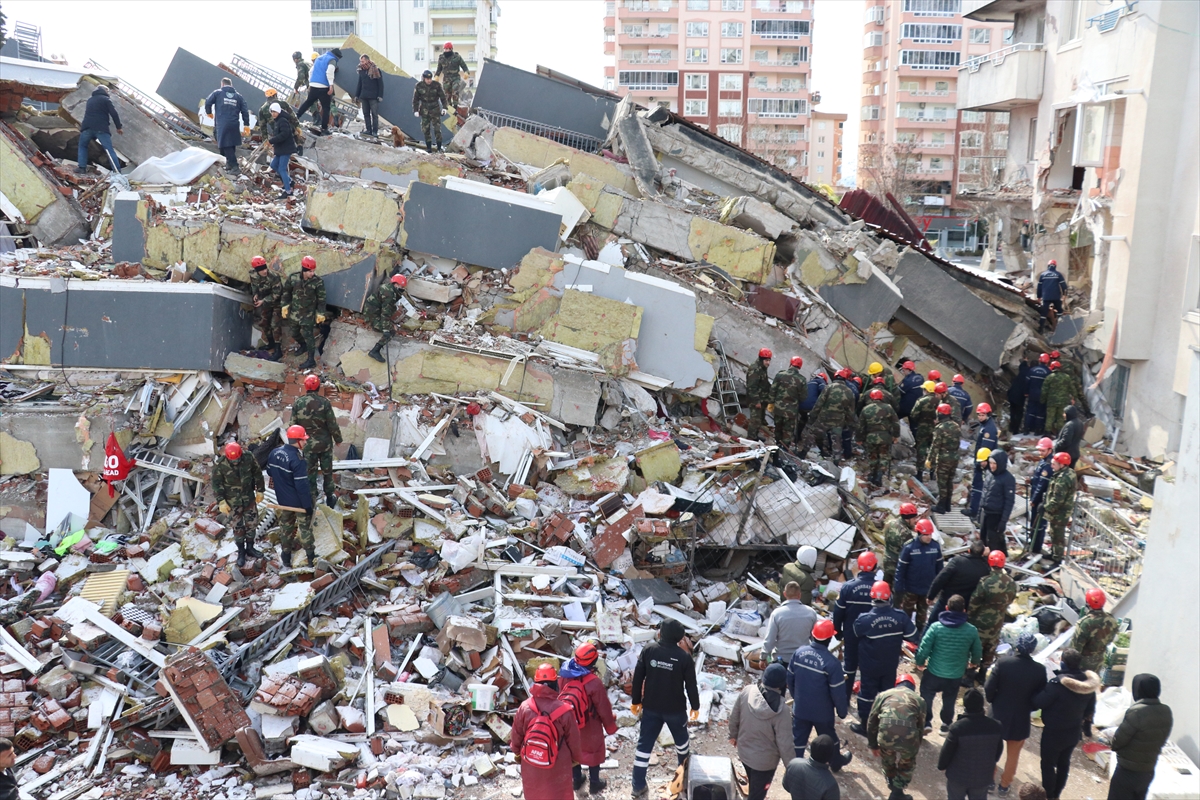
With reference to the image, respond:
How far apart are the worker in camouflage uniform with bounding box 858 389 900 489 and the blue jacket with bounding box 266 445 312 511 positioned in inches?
266

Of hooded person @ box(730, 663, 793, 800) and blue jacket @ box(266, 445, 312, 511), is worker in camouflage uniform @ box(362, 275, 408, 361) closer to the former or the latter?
blue jacket @ box(266, 445, 312, 511)

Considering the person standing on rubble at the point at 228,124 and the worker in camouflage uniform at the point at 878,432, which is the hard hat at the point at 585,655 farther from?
the person standing on rubble at the point at 228,124

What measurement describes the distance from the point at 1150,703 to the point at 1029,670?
0.74 m

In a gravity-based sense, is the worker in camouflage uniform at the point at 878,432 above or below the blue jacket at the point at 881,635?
above

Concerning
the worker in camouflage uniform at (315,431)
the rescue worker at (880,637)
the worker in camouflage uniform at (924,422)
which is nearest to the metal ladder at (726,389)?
the worker in camouflage uniform at (924,422)

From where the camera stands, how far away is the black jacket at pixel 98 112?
46.9 feet

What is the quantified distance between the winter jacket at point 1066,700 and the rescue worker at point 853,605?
1.39m

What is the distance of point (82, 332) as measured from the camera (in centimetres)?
1068

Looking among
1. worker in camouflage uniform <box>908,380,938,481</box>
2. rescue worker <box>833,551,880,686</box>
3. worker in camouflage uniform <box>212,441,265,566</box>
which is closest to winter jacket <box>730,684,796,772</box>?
rescue worker <box>833,551,880,686</box>

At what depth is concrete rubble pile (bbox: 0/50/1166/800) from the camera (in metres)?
7.30

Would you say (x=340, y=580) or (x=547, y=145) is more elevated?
(x=547, y=145)

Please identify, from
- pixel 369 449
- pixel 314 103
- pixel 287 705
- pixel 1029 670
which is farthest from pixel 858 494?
pixel 314 103

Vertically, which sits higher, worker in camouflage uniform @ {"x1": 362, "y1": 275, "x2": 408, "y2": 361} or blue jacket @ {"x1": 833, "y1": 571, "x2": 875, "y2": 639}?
worker in camouflage uniform @ {"x1": 362, "y1": 275, "x2": 408, "y2": 361}

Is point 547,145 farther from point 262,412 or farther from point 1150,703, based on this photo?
point 1150,703
